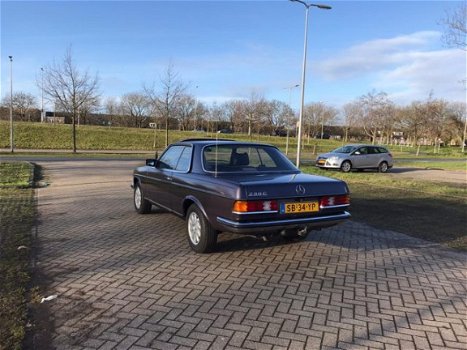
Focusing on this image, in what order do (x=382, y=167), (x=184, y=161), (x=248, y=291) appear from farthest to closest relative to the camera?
(x=382, y=167), (x=184, y=161), (x=248, y=291)

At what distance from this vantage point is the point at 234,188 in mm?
4867

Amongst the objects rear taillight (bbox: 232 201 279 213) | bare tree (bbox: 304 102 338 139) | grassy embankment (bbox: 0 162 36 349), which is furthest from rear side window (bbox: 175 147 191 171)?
bare tree (bbox: 304 102 338 139)

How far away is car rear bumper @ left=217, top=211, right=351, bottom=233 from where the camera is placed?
480 centimetres

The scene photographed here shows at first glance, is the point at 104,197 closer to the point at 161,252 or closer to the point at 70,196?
the point at 70,196

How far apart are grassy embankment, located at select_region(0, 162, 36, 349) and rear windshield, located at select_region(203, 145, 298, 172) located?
2639mm

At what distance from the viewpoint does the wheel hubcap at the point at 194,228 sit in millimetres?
5621

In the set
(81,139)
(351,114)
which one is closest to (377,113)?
(351,114)

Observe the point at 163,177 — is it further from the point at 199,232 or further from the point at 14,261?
the point at 14,261

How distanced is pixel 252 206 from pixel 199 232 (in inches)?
43.4

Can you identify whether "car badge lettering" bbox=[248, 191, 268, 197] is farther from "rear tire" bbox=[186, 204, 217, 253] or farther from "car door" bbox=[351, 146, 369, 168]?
"car door" bbox=[351, 146, 369, 168]

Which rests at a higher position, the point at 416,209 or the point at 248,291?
the point at 416,209

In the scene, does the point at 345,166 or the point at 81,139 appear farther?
the point at 81,139

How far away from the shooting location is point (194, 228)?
18.8 feet

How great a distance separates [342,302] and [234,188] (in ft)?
5.58
